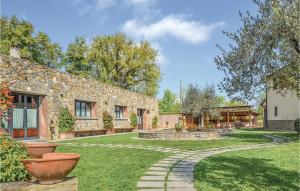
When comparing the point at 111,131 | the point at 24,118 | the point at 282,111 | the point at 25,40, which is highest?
the point at 25,40

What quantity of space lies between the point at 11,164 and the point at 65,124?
1651 centimetres

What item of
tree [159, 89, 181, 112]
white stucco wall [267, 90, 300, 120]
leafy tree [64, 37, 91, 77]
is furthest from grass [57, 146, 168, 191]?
tree [159, 89, 181, 112]

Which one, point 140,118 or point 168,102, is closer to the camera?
point 140,118

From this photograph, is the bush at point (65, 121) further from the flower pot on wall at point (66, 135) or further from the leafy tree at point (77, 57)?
the leafy tree at point (77, 57)

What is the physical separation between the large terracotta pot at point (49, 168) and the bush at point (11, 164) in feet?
2.41

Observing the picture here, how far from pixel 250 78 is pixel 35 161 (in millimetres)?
8324

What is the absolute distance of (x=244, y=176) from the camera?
802 centimetres

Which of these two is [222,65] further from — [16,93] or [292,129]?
[292,129]

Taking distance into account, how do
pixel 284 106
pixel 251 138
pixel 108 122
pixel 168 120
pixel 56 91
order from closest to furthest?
pixel 251 138
pixel 56 91
pixel 108 122
pixel 284 106
pixel 168 120

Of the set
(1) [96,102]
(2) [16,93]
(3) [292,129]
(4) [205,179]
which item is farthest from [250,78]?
(3) [292,129]

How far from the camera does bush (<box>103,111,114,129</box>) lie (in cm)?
2789

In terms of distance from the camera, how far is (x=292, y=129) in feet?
104

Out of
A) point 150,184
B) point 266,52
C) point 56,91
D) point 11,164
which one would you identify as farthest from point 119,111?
point 11,164

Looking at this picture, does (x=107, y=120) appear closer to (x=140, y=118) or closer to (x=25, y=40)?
(x=140, y=118)
